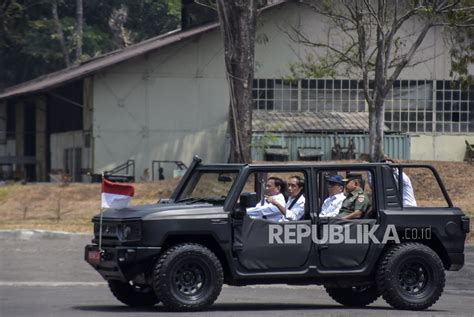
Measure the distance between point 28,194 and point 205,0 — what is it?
32.8 ft

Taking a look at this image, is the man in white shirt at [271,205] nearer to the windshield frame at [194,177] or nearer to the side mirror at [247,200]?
the side mirror at [247,200]

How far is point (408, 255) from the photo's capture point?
1427 centimetres

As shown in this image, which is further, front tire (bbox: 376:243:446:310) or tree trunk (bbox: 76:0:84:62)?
tree trunk (bbox: 76:0:84:62)

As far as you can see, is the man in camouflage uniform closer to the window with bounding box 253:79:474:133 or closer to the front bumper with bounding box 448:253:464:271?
the front bumper with bounding box 448:253:464:271

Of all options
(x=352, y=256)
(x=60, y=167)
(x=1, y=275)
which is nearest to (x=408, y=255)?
(x=352, y=256)

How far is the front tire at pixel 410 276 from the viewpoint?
46.5 ft

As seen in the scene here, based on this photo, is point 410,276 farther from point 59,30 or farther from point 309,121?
point 59,30

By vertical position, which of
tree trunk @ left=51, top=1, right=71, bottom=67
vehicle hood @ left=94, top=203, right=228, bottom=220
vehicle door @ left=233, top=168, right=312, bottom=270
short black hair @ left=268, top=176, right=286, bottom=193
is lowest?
vehicle door @ left=233, top=168, right=312, bottom=270

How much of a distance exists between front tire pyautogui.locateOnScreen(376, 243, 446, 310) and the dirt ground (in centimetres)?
1234

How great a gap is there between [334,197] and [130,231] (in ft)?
8.02

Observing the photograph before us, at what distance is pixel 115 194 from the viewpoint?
47.3 feet

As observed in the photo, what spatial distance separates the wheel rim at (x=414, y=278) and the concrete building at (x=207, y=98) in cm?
A: 2570

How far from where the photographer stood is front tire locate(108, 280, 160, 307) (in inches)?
574

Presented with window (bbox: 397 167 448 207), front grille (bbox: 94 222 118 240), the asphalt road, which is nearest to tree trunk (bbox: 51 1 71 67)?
window (bbox: 397 167 448 207)
